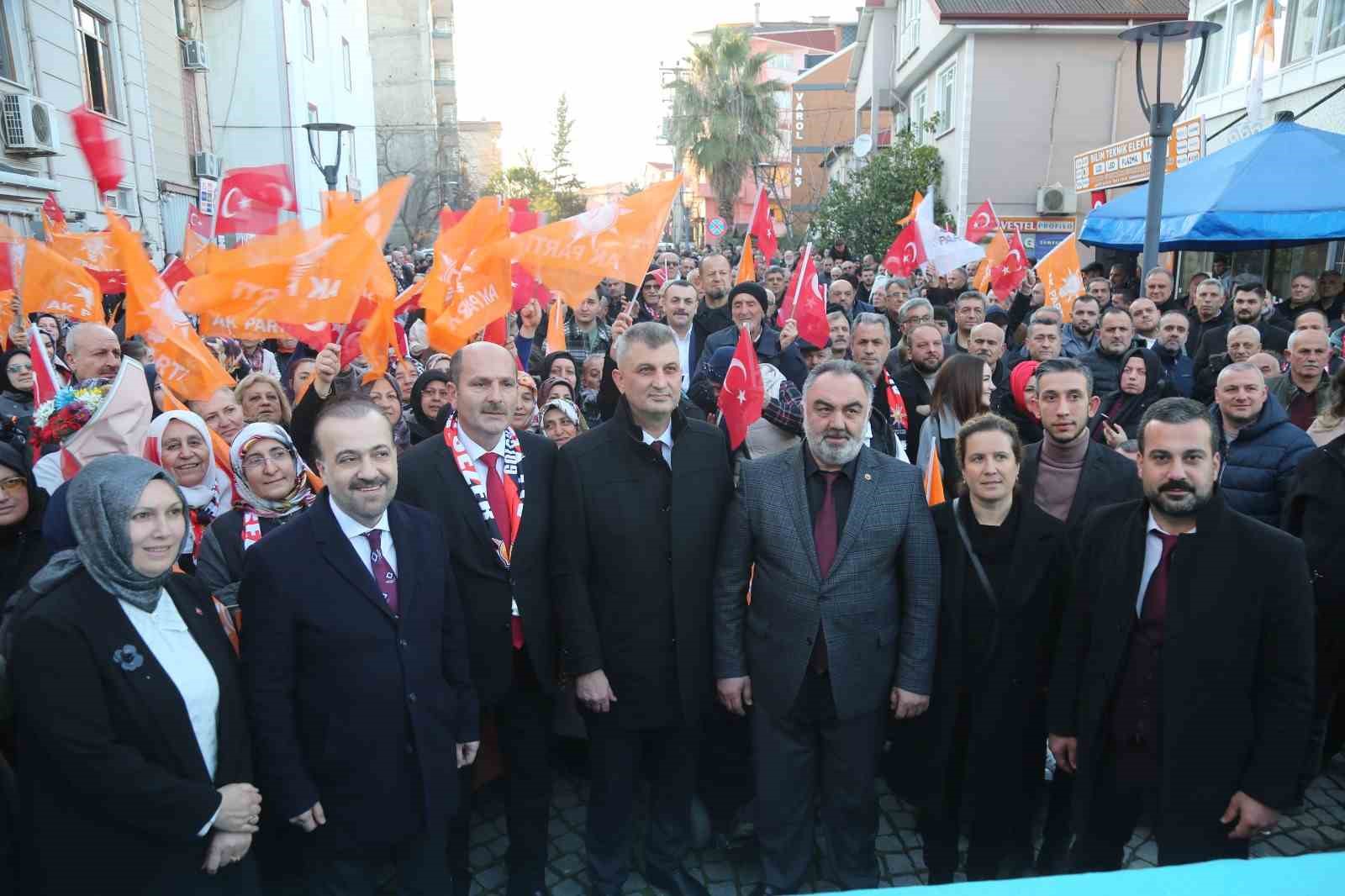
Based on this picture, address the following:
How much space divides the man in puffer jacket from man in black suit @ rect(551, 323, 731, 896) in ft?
8.75

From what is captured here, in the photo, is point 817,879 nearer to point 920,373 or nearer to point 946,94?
point 920,373

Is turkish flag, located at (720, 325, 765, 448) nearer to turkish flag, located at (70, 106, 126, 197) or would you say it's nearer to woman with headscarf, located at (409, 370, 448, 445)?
woman with headscarf, located at (409, 370, 448, 445)

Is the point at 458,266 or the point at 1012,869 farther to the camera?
the point at 458,266

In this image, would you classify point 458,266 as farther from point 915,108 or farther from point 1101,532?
point 915,108

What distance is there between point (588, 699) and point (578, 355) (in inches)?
185

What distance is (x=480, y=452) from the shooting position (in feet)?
11.5

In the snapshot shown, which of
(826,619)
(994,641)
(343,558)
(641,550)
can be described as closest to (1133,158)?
(994,641)

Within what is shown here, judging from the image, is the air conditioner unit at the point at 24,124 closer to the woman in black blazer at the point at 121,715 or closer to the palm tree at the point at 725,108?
the woman in black blazer at the point at 121,715

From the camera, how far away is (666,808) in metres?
3.63

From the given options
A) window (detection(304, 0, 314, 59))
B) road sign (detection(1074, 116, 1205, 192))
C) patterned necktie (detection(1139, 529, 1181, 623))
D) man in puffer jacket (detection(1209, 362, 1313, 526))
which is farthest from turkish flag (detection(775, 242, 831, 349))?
window (detection(304, 0, 314, 59))

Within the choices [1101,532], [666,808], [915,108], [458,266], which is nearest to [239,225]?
[458,266]

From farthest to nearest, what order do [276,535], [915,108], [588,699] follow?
1. [915,108]
2. [588,699]
3. [276,535]

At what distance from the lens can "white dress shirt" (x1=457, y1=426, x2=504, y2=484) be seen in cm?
350

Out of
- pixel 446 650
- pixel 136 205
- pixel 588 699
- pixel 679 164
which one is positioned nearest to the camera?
pixel 446 650
